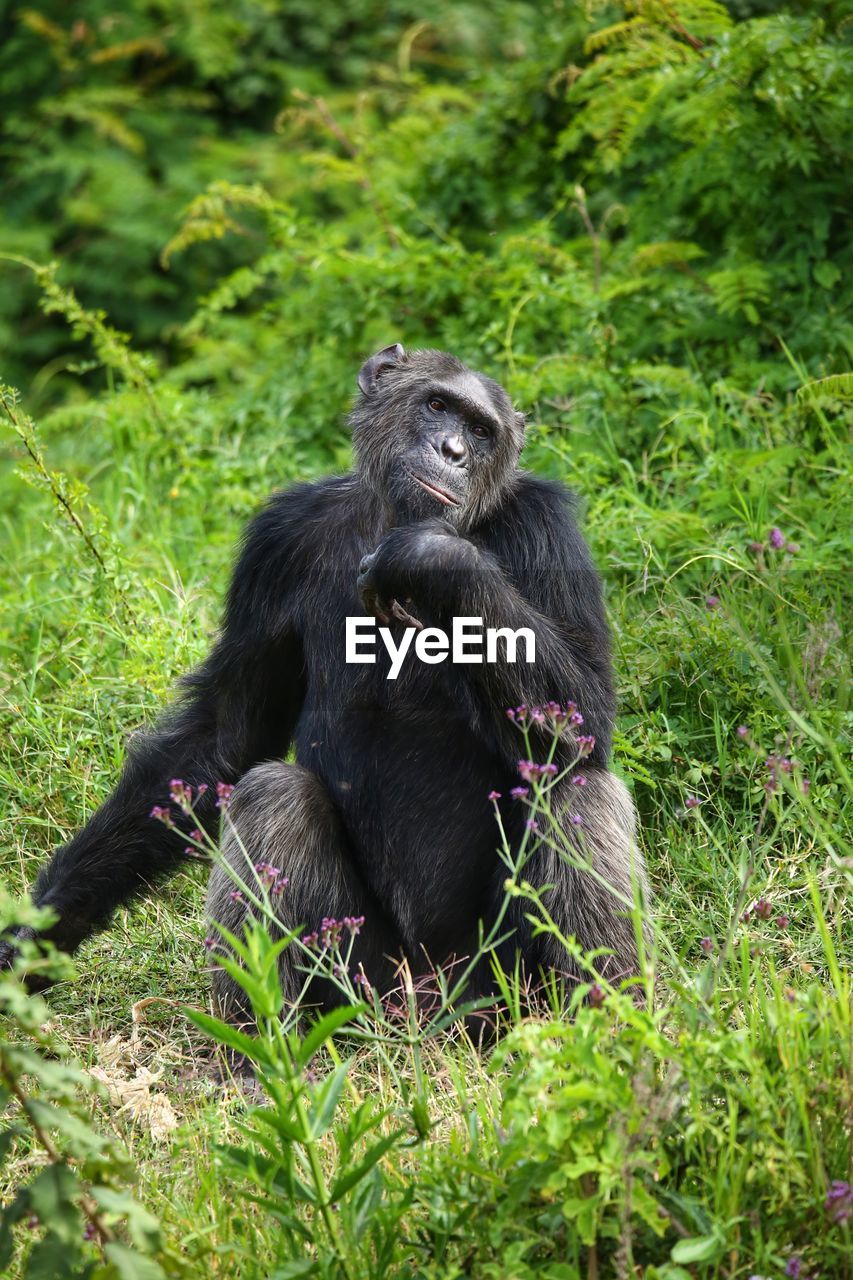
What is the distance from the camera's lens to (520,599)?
3773 millimetres

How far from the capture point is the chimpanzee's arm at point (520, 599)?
3619 mm

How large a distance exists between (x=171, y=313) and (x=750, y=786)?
22.2 ft

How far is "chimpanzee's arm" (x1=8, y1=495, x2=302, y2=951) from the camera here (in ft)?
13.7

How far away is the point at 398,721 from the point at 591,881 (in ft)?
2.08

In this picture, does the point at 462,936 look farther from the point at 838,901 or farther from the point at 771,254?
the point at 771,254

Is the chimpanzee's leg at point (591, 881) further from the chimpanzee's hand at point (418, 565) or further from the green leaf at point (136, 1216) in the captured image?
the green leaf at point (136, 1216)

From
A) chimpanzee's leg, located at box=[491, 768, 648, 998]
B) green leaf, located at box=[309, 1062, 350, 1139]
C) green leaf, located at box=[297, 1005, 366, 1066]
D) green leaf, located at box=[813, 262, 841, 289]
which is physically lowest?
chimpanzee's leg, located at box=[491, 768, 648, 998]

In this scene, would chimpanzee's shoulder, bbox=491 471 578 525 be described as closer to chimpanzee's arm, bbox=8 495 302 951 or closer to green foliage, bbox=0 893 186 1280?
chimpanzee's arm, bbox=8 495 302 951

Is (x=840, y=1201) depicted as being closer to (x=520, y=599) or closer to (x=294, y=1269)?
(x=294, y=1269)

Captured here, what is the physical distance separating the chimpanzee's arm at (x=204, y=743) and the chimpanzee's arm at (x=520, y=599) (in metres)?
0.53

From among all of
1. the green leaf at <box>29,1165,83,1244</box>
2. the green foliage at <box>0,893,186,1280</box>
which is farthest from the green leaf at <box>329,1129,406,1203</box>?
the green leaf at <box>29,1165,83,1244</box>

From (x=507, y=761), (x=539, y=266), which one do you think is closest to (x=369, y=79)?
(x=539, y=266)

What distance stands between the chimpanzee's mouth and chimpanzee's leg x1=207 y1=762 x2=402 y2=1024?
2.55ft

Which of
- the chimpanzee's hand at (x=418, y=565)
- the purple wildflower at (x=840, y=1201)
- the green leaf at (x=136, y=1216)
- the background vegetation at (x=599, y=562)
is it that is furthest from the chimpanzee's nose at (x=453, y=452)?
the green leaf at (x=136, y=1216)
